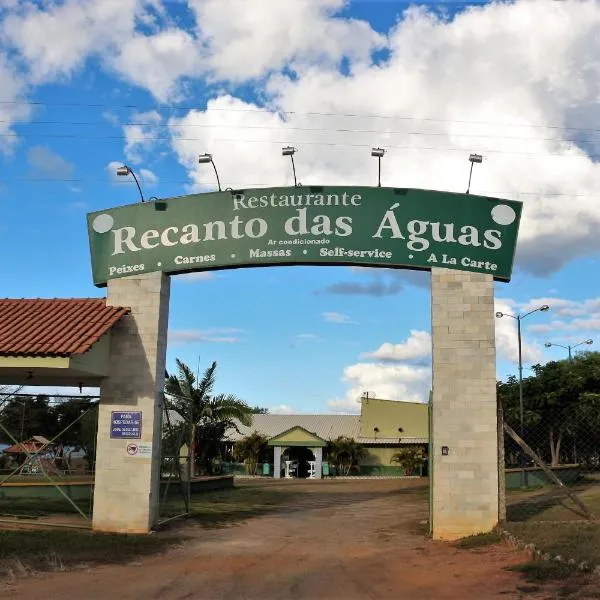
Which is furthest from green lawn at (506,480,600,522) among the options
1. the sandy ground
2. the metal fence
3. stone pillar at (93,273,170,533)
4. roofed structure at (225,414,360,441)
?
roofed structure at (225,414,360,441)

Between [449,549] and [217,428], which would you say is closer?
[449,549]

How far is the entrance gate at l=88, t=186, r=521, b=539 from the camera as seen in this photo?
13.4 metres

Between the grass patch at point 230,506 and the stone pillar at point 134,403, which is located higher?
the stone pillar at point 134,403

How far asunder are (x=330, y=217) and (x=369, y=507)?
10.4 meters

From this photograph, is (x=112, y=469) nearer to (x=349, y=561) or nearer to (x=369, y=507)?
(x=349, y=561)

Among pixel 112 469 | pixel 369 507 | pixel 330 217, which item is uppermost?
pixel 330 217

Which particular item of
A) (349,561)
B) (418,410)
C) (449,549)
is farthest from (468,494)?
(418,410)

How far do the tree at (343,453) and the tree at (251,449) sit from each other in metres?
4.71

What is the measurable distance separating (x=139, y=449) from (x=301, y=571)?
5.25m

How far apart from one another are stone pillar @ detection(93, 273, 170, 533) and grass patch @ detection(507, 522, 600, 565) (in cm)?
704

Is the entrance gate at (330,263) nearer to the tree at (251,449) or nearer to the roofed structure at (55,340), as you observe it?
the roofed structure at (55,340)

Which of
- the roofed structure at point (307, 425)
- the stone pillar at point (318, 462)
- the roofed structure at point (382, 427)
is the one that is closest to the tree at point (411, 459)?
the roofed structure at point (382, 427)

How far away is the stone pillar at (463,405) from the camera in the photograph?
1312cm

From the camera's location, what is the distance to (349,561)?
35.7ft
